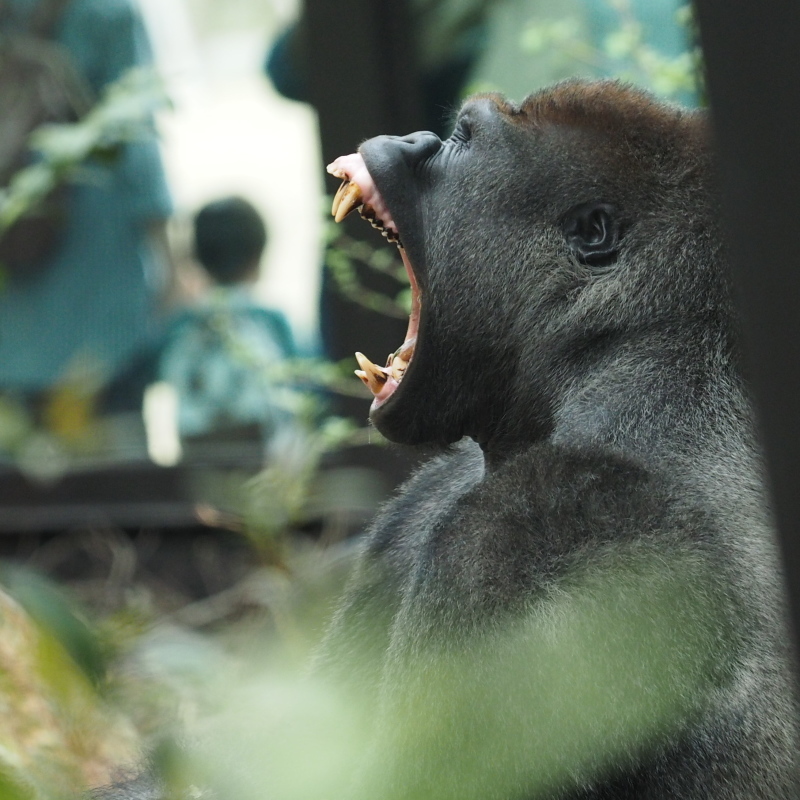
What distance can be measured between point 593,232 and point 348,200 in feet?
1.70

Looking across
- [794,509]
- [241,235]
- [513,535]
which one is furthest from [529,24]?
[794,509]

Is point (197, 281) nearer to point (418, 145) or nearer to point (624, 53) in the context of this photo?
point (624, 53)

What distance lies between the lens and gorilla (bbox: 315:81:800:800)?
5.57 ft

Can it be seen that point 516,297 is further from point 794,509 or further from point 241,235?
point 241,235

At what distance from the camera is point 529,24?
4.46m

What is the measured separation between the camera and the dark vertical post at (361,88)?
192 inches

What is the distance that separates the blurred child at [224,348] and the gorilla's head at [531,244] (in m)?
3.18

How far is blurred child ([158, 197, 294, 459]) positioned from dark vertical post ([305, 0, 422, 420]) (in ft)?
1.89

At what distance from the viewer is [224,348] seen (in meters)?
5.47

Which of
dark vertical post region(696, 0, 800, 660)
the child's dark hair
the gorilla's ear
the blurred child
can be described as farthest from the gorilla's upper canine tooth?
the child's dark hair

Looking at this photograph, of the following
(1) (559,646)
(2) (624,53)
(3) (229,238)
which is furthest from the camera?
(3) (229,238)

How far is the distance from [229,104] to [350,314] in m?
1.36

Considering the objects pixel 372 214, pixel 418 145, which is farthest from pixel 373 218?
pixel 418 145

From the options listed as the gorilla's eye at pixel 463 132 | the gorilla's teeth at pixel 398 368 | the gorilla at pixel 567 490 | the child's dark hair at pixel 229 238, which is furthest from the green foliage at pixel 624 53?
the child's dark hair at pixel 229 238
